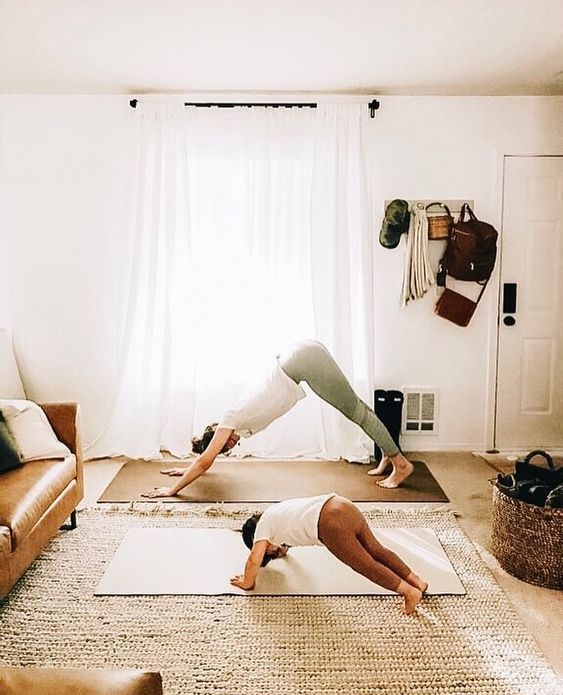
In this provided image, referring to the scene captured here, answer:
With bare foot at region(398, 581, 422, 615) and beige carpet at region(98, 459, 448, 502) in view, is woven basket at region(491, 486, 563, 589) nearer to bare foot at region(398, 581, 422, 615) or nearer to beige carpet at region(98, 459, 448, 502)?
bare foot at region(398, 581, 422, 615)

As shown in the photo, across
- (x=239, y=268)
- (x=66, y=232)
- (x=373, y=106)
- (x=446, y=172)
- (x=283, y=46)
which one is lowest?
(x=239, y=268)

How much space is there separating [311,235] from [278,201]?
1.06 feet

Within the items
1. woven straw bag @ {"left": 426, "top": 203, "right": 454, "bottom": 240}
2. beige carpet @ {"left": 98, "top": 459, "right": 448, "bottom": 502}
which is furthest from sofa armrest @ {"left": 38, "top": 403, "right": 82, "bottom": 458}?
woven straw bag @ {"left": 426, "top": 203, "right": 454, "bottom": 240}

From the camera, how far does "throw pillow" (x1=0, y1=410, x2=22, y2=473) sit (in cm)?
313

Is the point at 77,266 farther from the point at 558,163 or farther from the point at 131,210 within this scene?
the point at 558,163

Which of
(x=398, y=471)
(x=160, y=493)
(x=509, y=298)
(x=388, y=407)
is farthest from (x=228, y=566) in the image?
(x=509, y=298)

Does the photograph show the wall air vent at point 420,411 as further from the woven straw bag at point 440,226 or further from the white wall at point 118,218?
the woven straw bag at point 440,226

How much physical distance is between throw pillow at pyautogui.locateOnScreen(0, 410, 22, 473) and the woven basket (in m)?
2.19

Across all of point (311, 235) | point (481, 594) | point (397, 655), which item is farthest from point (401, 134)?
point (397, 655)

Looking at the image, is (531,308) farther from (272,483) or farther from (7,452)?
(7,452)

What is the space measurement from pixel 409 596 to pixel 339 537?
365mm

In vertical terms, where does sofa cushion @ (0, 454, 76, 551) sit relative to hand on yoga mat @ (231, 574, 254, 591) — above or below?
above

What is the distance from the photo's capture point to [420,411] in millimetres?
4977

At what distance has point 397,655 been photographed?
8.09 feet
